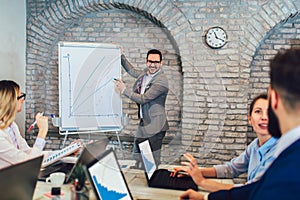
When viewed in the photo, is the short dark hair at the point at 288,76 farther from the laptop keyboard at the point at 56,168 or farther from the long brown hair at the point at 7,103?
the long brown hair at the point at 7,103

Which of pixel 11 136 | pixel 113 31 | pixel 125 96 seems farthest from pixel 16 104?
pixel 113 31

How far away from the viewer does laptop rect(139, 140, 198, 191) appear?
73.6 inches

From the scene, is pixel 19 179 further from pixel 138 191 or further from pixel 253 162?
pixel 253 162

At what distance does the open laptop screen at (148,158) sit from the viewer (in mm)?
2038

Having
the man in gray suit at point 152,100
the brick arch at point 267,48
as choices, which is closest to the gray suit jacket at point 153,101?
the man in gray suit at point 152,100

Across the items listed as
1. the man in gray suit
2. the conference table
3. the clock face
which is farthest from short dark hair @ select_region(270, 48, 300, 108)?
the clock face

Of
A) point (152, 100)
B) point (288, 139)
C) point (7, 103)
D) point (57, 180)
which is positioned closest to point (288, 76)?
point (288, 139)

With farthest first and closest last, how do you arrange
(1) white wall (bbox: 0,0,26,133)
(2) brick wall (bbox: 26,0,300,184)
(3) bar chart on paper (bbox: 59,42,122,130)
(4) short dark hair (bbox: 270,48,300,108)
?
(1) white wall (bbox: 0,0,26,133) → (2) brick wall (bbox: 26,0,300,184) → (3) bar chart on paper (bbox: 59,42,122,130) → (4) short dark hair (bbox: 270,48,300,108)

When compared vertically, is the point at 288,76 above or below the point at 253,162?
above

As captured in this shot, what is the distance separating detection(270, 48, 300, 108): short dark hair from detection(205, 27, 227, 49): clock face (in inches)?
117

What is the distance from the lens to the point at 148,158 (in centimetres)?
209

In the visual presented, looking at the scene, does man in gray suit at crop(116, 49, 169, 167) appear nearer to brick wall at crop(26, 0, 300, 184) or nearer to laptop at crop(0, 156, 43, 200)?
brick wall at crop(26, 0, 300, 184)

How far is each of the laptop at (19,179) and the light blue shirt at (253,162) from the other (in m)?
0.84

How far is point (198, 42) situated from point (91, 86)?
1.61m
